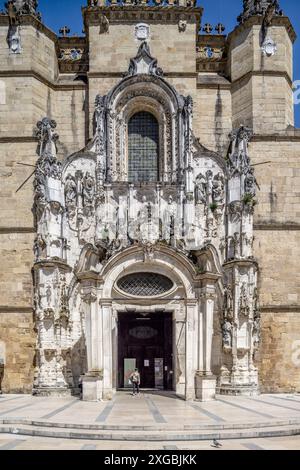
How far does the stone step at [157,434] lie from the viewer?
49.1ft

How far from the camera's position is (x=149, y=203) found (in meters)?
26.6

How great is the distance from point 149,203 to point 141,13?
8044 millimetres

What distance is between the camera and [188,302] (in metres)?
24.2

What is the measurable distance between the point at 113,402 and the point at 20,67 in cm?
1351

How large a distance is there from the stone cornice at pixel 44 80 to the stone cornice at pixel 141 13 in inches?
103

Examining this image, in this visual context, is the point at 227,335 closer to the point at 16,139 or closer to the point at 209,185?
the point at 209,185

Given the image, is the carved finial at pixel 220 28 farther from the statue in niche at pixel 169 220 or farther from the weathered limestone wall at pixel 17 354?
the weathered limestone wall at pixel 17 354

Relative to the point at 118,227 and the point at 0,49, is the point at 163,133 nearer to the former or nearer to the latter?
the point at 118,227

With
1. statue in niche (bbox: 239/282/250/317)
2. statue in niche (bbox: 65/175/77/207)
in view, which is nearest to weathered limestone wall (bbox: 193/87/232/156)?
statue in niche (bbox: 65/175/77/207)

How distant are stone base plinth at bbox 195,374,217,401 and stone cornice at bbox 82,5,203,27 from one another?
14.6m

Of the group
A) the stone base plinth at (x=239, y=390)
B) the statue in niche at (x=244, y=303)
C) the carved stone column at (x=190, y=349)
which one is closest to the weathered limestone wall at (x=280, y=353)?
the stone base plinth at (x=239, y=390)

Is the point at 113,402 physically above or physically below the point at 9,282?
below
